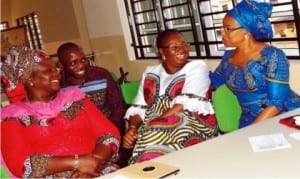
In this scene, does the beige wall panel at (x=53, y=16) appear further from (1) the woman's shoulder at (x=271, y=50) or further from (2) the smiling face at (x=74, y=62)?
(1) the woman's shoulder at (x=271, y=50)

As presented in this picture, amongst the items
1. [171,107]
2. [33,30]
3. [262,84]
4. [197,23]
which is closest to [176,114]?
[171,107]

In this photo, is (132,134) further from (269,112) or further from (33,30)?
(33,30)

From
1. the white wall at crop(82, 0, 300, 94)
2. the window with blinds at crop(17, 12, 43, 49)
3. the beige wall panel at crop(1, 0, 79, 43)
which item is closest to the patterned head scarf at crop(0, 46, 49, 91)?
the white wall at crop(82, 0, 300, 94)

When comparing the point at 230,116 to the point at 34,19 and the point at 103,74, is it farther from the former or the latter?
the point at 34,19

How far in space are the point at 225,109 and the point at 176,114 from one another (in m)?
0.29

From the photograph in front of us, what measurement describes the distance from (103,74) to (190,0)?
113 cm

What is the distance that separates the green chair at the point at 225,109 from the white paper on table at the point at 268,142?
2.12 feet

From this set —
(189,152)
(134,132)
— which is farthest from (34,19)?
(189,152)

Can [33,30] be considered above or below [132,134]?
above

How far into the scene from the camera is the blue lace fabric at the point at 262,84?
2205mm

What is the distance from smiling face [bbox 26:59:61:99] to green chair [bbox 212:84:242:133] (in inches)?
36.6

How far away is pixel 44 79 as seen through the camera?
212 cm

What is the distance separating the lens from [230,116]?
8.07ft

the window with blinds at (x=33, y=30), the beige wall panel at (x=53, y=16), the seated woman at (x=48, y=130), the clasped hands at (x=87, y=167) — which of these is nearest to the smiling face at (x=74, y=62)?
the seated woman at (x=48, y=130)
